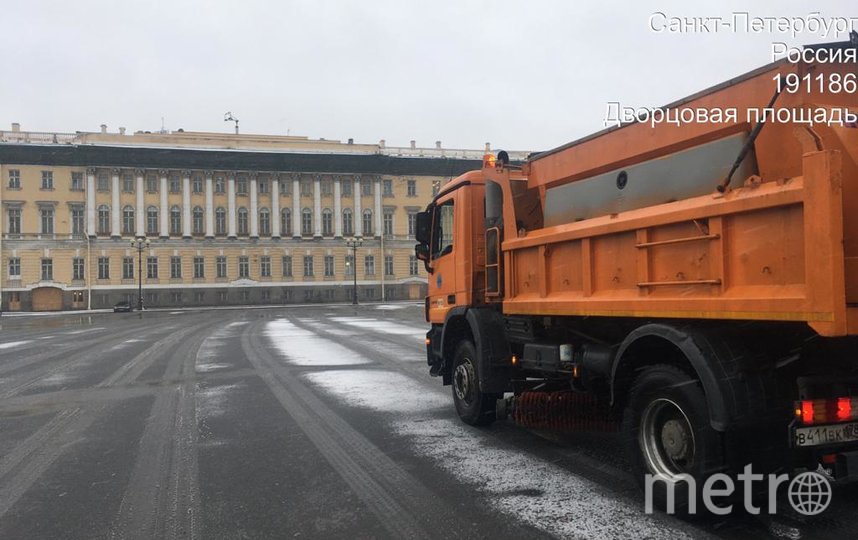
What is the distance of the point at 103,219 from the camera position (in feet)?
206

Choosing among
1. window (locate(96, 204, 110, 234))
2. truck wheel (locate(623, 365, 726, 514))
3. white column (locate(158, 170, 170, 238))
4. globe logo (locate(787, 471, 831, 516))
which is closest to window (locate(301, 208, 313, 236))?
white column (locate(158, 170, 170, 238))

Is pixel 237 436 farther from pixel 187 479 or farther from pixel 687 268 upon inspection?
pixel 687 268

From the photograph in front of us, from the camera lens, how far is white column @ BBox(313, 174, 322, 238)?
222 feet

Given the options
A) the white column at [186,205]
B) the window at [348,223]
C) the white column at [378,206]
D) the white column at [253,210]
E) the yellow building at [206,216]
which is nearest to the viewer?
the yellow building at [206,216]

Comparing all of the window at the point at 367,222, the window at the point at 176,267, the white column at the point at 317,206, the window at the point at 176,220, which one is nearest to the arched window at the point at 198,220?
the window at the point at 176,220

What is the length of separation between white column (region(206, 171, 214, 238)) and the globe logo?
66.5m

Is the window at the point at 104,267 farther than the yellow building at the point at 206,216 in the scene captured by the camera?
Yes

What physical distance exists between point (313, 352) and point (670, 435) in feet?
40.7

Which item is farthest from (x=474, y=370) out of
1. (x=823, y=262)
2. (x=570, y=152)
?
(x=823, y=262)

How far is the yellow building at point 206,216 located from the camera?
61.0 metres

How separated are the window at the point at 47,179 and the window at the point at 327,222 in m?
27.6

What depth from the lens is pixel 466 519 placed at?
419 cm

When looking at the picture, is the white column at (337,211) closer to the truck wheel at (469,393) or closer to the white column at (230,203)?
the white column at (230,203)

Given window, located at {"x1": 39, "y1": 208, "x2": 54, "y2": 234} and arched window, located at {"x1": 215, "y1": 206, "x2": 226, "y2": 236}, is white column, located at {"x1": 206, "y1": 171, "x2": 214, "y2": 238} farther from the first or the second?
window, located at {"x1": 39, "y1": 208, "x2": 54, "y2": 234}
